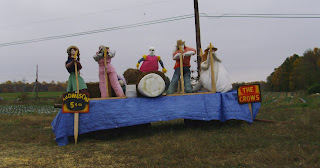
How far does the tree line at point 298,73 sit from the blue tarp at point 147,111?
1519 inches

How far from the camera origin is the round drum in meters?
5.50

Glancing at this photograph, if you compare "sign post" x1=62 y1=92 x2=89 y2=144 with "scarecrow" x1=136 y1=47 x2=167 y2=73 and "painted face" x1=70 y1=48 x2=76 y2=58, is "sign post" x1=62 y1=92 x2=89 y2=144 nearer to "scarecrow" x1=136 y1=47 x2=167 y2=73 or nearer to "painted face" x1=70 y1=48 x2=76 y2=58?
"painted face" x1=70 y1=48 x2=76 y2=58

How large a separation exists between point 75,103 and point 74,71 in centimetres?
85

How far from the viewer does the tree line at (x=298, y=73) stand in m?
47.3

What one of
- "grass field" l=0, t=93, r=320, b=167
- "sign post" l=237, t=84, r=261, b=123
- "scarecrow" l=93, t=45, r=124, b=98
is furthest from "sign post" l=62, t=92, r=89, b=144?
"sign post" l=237, t=84, r=261, b=123

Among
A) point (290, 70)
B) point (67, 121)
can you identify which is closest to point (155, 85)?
Answer: point (67, 121)

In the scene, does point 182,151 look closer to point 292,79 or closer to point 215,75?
point 215,75

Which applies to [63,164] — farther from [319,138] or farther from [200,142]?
[319,138]

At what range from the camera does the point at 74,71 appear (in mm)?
5676

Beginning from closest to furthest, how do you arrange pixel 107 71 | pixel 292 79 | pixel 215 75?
pixel 107 71 < pixel 215 75 < pixel 292 79

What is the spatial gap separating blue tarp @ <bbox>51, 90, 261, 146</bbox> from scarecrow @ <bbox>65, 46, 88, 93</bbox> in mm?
530

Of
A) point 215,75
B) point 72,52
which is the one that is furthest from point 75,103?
point 215,75

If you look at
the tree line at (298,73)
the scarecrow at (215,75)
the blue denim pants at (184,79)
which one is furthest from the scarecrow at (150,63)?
the tree line at (298,73)

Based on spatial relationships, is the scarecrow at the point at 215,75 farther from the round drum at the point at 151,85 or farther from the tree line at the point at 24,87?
the tree line at the point at 24,87
